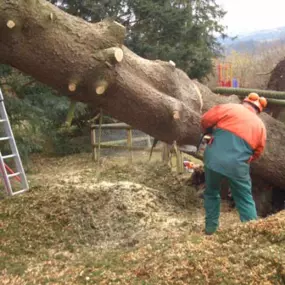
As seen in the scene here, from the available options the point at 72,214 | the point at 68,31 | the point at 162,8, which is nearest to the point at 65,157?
the point at 162,8

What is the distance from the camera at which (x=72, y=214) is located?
4730 millimetres

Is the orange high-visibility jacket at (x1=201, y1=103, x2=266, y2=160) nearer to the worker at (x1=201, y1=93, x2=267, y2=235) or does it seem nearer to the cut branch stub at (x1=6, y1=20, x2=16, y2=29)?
the worker at (x1=201, y1=93, x2=267, y2=235)

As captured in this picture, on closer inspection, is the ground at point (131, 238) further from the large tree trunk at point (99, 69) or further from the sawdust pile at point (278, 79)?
the sawdust pile at point (278, 79)

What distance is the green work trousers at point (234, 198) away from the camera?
13.1 feet

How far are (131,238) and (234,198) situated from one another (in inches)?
42.5

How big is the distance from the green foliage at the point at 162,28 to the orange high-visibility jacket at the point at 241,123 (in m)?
9.34

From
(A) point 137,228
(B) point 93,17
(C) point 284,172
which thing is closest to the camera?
(A) point 137,228

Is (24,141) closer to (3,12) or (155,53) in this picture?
(155,53)

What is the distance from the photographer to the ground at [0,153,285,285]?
2.72 metres

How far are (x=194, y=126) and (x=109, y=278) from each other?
2325mm

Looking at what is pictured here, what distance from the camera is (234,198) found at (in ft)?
13.4

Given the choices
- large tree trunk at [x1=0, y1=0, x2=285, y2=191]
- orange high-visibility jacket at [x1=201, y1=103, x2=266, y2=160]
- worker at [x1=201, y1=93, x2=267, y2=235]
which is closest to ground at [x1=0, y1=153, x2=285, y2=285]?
worker at [x1=201, y1=93, x2=267, y2=235]

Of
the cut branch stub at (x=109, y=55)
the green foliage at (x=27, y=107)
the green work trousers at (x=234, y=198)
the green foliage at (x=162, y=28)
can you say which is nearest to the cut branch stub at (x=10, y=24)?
the cut branch stub at (x=109, y=55)

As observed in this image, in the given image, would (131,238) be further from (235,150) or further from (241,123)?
(241,123)
